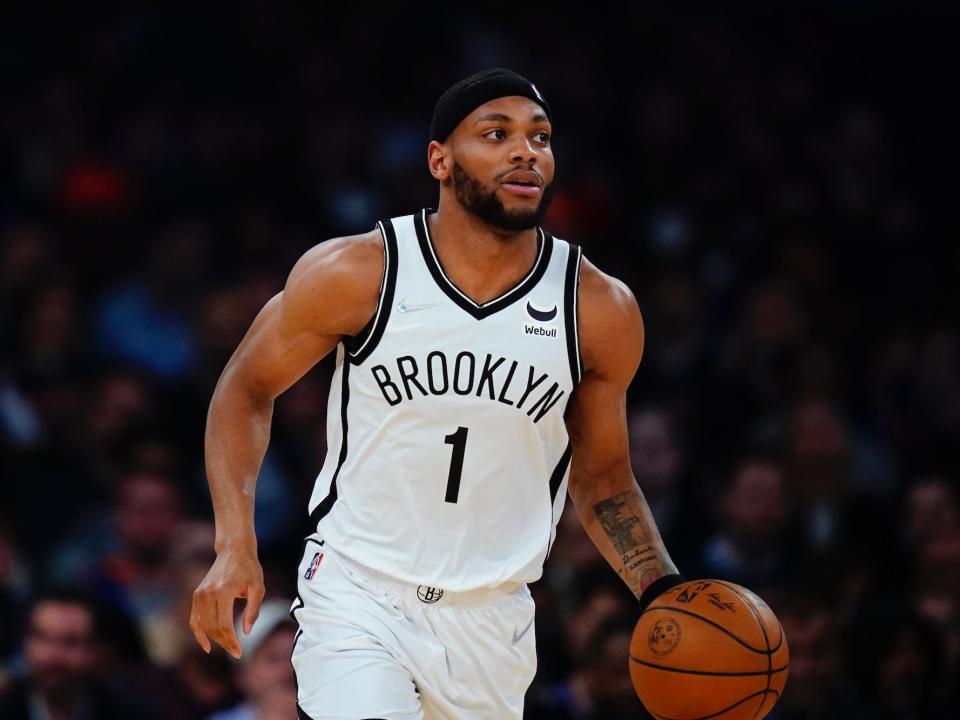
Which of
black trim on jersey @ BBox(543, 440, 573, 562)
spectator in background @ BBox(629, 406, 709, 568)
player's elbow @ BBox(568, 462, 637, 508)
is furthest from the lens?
spectator in background @ BBox(629, 406, 709, 568)

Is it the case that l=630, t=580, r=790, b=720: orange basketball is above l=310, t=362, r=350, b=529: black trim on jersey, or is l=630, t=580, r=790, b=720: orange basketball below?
below

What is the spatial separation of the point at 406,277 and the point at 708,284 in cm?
694

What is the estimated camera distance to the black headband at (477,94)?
537cm

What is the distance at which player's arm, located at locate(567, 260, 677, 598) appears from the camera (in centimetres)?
546

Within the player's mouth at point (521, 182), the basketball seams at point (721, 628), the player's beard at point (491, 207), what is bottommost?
the basketball seams at point (721, 628)

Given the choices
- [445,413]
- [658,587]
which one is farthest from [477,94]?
[658,587]

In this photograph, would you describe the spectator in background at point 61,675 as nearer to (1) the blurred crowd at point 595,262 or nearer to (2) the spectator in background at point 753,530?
(1) the blurred crowd at point 595,262

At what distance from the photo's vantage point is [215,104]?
44.5ft

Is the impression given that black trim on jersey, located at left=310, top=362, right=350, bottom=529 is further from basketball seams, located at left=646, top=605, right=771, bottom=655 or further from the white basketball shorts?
basketball seams, located at left=646, top=605, right=771, bottom=655

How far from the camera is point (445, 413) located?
17.2 feet

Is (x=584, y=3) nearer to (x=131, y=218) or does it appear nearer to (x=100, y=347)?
(x=131, y=218)

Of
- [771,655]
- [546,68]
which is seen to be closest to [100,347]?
[546,68]

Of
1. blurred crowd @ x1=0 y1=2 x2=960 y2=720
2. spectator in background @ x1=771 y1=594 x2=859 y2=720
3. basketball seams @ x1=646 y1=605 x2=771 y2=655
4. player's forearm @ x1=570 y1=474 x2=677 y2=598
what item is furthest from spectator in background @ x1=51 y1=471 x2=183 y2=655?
basketball seams @ x1=646 y1=605 x2=771 y2=655

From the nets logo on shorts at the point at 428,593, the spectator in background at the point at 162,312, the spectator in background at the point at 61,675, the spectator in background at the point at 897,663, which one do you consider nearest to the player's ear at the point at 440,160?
the nets logo on shorts at the point at 428,593
